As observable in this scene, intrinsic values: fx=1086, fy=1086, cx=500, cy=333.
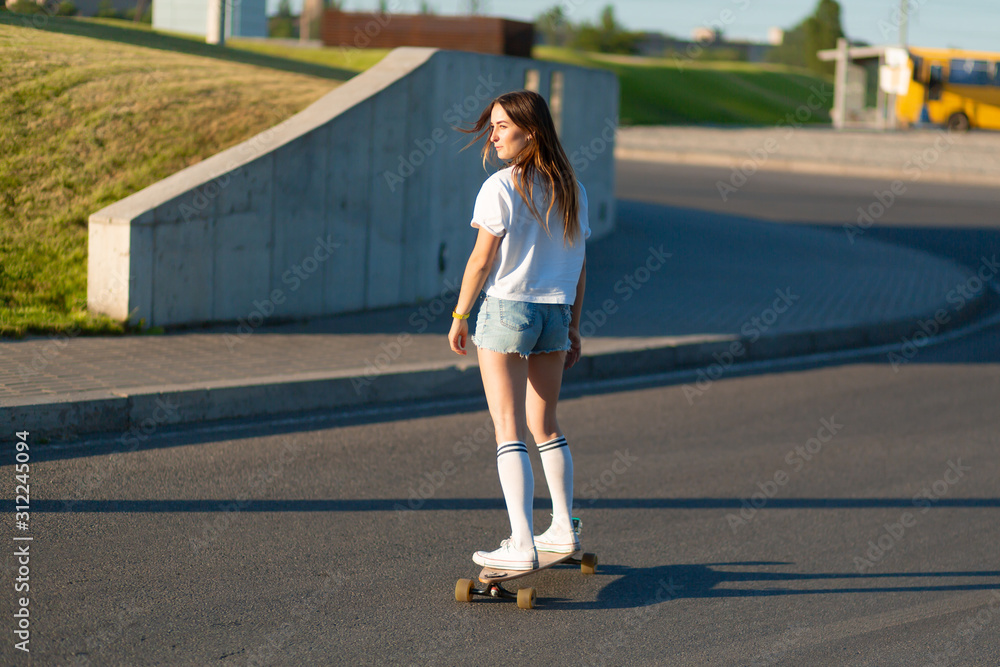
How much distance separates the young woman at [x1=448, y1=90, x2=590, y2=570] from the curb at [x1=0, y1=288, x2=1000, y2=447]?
2716mm

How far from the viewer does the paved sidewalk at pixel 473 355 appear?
650 centimetres


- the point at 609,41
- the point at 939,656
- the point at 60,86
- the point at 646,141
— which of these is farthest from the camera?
the point at 609,41

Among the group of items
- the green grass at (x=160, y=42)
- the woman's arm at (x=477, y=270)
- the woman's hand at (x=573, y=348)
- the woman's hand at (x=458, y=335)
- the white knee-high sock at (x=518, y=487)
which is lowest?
the white knee-high sock at (x=518, y=487)

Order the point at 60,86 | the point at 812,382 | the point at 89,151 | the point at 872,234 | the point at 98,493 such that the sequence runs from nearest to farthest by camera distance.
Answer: the point at 98,493
the point at 812,382
the point at 89,151
the point at 60,86
the point at 872,234

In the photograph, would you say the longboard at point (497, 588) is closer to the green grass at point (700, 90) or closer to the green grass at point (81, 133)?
the green grass at point (81, 133)

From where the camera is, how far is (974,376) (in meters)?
9.07

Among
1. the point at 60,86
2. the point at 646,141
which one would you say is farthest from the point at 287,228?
the point at 646,141

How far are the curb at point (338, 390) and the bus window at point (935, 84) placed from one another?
37326mm

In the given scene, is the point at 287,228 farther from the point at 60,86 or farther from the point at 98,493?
the point at 98,493

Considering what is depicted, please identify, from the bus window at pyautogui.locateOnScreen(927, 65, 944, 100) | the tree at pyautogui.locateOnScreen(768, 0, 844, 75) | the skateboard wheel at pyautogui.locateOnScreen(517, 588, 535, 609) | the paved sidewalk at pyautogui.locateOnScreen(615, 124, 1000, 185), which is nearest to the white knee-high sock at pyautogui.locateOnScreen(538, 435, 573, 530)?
the skateboard wheel at pyautogui.locateOnScreen(517, 588, 535, 609)

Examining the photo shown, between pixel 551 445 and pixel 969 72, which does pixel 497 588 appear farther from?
pixel 969 72

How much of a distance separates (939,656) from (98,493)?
377cm

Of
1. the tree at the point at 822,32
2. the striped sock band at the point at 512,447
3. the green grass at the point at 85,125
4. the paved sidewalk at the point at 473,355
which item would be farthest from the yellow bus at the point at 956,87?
the striped sock band at the point at 512,447

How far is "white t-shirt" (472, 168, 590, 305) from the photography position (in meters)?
→ 4.09
